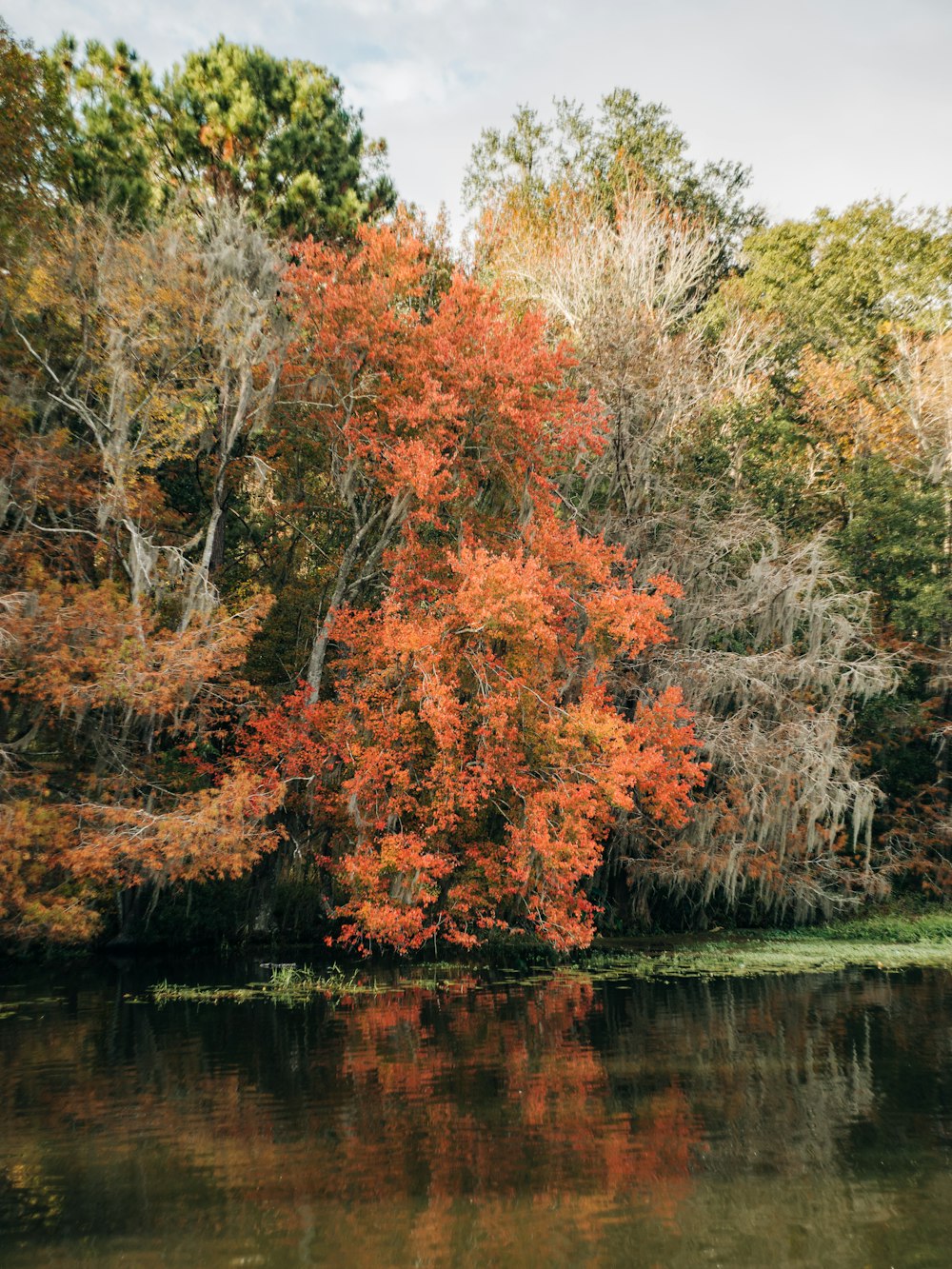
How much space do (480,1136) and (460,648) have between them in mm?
12760

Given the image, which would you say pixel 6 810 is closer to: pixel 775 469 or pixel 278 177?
pixel 278 177

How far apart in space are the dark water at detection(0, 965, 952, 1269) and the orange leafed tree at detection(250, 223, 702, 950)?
5.03 meters

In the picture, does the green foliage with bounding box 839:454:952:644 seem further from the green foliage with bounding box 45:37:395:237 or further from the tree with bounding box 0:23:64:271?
the tree with bounding box 0:23:64:271

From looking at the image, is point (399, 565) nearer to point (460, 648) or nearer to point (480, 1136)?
point (460, 648)

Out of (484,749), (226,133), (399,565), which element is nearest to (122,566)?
(399,565)

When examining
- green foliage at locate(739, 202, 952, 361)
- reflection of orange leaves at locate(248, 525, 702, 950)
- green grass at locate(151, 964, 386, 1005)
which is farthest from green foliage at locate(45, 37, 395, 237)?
green grass at locate(151, 964, 386, 1005)

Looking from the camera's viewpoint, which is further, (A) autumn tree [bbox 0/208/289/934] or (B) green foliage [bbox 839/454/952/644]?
(B) green foliage [bbox 839/454/952/644]

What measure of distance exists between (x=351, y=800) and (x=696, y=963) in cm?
720

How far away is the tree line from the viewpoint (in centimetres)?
1898

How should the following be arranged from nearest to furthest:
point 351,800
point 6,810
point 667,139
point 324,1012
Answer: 1. point 324,1012
2. point 6,810
3. point 351,800
4. point 667,139

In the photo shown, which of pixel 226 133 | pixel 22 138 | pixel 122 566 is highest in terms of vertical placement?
pixel 226 133

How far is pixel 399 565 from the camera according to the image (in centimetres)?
2189

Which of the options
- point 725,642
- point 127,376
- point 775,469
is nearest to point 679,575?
point 725,642

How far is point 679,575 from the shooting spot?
2392 cm
